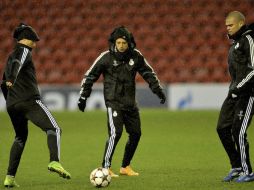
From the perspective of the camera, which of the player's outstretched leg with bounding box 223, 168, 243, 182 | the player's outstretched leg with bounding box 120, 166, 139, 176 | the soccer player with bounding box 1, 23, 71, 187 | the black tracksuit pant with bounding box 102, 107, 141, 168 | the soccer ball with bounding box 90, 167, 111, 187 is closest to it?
the soccer ball with bounding box 90, 167, 111, 187

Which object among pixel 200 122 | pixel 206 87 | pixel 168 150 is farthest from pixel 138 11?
pixel 168 150

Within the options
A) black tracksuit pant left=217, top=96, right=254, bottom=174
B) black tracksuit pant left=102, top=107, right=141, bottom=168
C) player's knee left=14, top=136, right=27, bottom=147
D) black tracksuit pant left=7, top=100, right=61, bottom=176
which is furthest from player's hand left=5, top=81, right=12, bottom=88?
black tracksuit pant left=217, top=96, right=254, bottom=174

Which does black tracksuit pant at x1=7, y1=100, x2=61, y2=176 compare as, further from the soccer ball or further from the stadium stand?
the stadium stand

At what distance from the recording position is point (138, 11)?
21.4m

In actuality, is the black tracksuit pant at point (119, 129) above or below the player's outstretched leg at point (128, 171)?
above

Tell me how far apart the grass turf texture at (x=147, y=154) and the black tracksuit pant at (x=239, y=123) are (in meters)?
0.35

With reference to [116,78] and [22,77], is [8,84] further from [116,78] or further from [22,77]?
[116,78]

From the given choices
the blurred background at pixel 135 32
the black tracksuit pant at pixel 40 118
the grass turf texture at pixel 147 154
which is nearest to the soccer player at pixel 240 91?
the grass turf texture at pixel 147 154

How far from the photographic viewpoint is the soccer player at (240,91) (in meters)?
6.97

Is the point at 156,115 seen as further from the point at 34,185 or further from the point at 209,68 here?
the point at 34,185

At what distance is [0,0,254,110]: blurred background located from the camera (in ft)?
65.8

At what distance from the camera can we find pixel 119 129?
7695 millimetres

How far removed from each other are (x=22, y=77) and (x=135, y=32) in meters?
14.2

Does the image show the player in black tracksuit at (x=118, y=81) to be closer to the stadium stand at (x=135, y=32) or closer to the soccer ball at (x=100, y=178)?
the soccer ball at (x=100, y=178)
